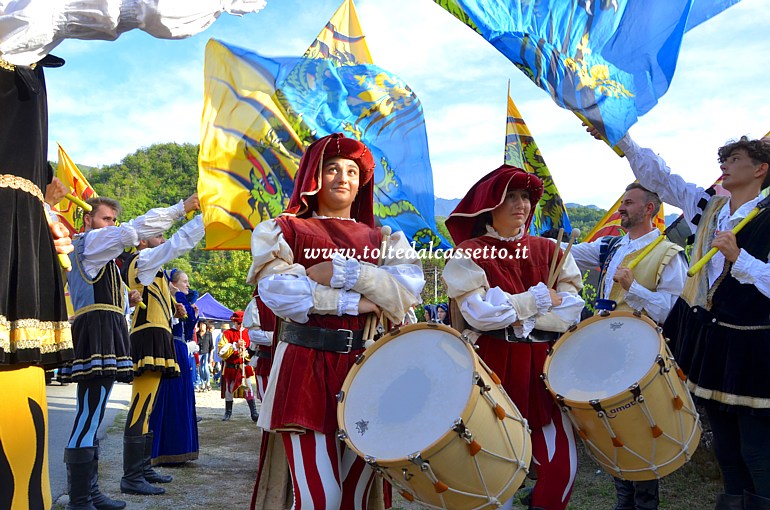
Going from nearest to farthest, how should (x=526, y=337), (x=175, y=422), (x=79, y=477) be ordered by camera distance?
(x=526, y=337) → (x=79, y=477) → (x=175, y=422)

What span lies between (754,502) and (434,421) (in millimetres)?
1990

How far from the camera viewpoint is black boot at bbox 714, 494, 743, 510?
140 inches

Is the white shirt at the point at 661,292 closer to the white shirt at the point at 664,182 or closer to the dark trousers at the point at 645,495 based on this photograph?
the white shirt at the point at 664,182

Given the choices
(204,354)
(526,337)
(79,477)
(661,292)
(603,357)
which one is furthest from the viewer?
(204,354)

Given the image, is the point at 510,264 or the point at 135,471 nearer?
the point at 510,264

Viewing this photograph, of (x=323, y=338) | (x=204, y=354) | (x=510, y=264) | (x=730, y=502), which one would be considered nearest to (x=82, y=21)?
(x=323, y=338)

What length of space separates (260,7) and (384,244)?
1378 mm

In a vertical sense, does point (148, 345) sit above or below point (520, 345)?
below

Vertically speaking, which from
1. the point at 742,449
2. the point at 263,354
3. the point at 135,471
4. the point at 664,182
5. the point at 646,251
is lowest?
the point at 135,471

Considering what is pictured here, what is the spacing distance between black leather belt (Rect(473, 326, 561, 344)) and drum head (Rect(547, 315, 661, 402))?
186 millimetres

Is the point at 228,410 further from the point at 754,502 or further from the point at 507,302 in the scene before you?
the point at 754,502

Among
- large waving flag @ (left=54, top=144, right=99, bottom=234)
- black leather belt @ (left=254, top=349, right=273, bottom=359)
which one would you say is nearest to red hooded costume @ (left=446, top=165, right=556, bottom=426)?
black leather belt @ (left=254, top=349, right=273, bottom=359)

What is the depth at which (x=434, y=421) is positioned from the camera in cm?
261

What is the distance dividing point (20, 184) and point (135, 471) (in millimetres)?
4445
